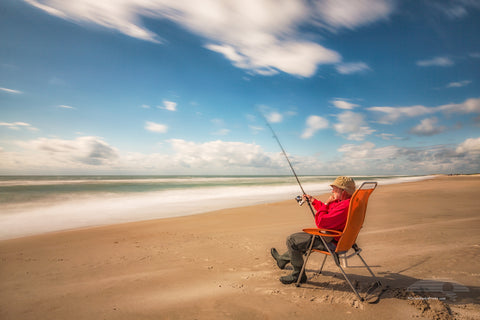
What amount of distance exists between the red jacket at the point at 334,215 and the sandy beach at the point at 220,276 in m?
0.89

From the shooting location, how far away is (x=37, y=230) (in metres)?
7.64

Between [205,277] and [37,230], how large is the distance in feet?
21.9

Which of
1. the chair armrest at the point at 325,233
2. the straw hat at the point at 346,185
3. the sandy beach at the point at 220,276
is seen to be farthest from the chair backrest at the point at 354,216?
the sandy beach at the point at 220,276

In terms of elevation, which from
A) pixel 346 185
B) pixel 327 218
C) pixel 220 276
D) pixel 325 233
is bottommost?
pixel 220 276

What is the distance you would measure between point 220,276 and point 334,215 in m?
2.05

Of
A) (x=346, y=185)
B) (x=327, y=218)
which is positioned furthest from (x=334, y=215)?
(x=346, y=185)

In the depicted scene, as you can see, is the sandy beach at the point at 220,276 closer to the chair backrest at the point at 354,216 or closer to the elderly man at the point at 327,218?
the elderly man at the point at 327,218

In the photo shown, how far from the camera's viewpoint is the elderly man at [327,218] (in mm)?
3104

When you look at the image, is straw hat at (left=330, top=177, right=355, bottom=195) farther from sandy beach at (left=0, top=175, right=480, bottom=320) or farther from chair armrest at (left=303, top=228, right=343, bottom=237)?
sandy beach at (left=0, top=175, right=480, bottom=320)

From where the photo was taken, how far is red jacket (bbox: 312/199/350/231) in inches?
121

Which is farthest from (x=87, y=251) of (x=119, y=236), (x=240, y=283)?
(x=240, y=283)

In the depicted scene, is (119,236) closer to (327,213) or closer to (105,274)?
(105,274)

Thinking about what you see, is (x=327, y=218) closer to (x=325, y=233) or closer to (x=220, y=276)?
(x=325, y=233)

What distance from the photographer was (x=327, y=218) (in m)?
3.13
